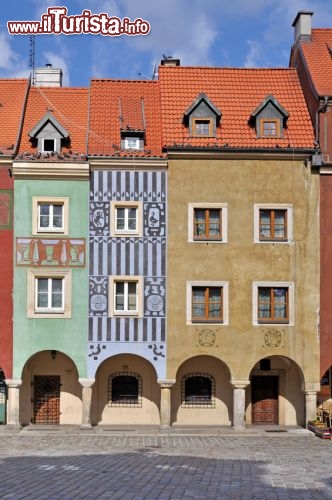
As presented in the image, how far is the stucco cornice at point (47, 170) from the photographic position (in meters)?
28.7

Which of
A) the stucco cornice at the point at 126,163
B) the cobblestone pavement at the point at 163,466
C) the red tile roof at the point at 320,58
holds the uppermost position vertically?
the red tile roof at the point at 320,58

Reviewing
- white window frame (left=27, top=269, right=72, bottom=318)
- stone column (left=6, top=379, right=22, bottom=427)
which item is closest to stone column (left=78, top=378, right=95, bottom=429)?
stone column (left=6, top=379, right=22, bottom=427)

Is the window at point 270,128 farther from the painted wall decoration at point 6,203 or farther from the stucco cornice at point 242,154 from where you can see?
the painted wall decoration at point 6,203

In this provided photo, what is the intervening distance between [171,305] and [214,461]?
8069 mm

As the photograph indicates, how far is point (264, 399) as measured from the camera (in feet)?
99.7

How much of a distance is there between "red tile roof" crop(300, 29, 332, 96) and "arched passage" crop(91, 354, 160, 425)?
1307 centimetres

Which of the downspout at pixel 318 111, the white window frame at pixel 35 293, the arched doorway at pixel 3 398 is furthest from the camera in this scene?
the downspout at pixel 318 111

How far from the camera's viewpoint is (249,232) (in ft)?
95.2

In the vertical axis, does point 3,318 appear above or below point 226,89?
below

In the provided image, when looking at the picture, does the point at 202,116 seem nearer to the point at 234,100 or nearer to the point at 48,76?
the point at 234,100

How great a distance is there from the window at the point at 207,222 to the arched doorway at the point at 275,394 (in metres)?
5.61

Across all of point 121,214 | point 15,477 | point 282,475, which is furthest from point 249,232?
point 15,477

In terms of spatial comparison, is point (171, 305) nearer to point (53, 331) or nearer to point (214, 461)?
point (53, 331)

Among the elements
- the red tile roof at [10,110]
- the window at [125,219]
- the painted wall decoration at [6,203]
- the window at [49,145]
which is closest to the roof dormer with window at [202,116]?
the window at [125,219]
